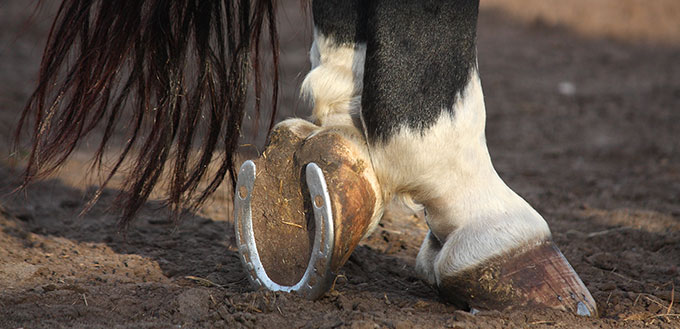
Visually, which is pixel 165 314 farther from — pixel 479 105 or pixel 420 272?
pixel 479 105

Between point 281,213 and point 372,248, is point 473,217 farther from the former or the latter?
point 372,248

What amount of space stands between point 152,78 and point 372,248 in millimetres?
722

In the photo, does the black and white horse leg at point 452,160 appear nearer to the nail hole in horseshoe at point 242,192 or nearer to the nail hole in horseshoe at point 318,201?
the nail hole in horseshoe at point 318,201

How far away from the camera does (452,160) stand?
1.26 metres

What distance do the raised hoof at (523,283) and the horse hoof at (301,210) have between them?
22 centimetres

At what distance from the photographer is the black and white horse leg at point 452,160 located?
121cm

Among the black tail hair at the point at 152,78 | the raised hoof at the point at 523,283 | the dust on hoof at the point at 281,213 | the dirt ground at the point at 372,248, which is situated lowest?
the dirt ground at the point at 372,248

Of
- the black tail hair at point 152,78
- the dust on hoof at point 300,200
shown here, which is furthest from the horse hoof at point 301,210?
the black tail hair at point 152,78

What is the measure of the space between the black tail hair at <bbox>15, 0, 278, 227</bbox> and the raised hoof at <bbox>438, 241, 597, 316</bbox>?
56 centimetres

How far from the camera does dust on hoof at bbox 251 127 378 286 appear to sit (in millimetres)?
1235

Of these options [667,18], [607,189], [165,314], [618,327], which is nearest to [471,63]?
[618,327]

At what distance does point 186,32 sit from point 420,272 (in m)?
0.66

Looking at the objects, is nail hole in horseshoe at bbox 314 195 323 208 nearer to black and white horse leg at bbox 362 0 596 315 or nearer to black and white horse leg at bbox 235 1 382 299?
black and white horse leg at bbox 235 1 382 299

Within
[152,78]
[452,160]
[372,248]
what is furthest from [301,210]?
[372,248]
